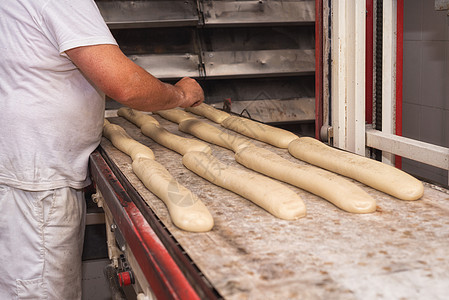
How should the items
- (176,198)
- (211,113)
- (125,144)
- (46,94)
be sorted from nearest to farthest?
(176,198) < (46,94) < (125,144) < (211,113)

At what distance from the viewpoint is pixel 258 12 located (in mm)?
3576

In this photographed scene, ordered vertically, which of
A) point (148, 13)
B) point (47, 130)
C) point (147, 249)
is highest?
A: point (148, 13)

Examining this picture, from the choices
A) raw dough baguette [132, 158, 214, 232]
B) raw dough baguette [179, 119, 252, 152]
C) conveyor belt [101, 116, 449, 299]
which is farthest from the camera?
raw dough baguette [179, 119, 252, 152]

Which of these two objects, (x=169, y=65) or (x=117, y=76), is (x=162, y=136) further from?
(x=169, y=65)

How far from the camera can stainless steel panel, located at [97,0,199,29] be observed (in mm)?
3359

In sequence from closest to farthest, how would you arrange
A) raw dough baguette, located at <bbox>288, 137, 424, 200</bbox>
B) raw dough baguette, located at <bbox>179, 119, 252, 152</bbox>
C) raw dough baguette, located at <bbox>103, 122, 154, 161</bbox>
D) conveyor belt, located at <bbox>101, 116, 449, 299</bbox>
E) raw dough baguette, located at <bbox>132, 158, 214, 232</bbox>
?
1. conveyor belt, located at <bbox>101, 116, 449, 299</bbox>
2. raw dough baguette, located at <bbox>132, 158, 214, 232</bbox>
3. raw dough baguette, located at <bbox>288, 137, 424, 200</bbox>
4. raw dough baguette, located at <bbox>103, 122, 154, 161</bbox>
5. raw dough baguette, located at <bbox>179, 119, 252, 152</bbox>

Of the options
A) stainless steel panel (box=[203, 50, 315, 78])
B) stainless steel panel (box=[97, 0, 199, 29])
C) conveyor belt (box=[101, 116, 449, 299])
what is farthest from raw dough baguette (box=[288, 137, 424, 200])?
stainless steel panel (box=[97, 0, 199, 29])

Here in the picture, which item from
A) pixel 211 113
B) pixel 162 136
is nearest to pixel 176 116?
pixel 211 113

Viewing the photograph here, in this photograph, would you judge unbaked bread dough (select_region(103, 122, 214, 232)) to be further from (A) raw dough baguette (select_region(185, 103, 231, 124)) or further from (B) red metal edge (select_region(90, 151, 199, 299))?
(A) raw dough baguette (select_region(185, 103, 231, 124))

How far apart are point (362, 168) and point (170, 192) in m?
0.60

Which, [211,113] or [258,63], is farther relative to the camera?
[258,63]

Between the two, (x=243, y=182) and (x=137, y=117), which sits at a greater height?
(x=137, y=117)

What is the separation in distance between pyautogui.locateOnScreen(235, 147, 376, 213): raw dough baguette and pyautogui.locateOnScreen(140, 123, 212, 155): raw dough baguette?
0.65 feet

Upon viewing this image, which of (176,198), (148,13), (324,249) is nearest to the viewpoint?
(324,249)
